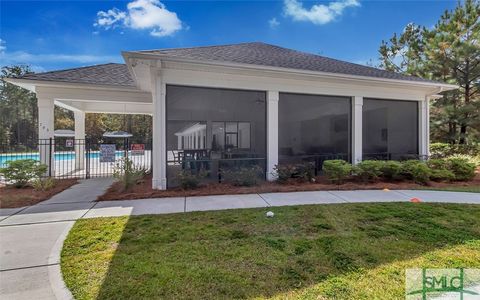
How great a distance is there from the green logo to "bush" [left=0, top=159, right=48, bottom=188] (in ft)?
31.0

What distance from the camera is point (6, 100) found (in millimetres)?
32000

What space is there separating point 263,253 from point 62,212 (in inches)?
175

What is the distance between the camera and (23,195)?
21.2 feet

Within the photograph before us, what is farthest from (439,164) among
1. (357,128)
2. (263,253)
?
(263,253)

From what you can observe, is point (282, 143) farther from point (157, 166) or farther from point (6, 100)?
point (6, 100)

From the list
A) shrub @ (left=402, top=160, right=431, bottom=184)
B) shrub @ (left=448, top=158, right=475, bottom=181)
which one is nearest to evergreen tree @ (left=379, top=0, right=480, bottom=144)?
shrub @ (left=448, top=158, right=475, bottom=181)

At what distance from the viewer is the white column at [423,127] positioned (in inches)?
405

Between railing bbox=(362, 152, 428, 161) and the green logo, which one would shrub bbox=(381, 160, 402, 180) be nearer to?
railing bbox=(362, 152, 428, 161)

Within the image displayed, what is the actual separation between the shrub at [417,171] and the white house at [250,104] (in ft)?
5.41

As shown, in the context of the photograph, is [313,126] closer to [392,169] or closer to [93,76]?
[392,169]

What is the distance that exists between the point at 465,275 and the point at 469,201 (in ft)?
14.6

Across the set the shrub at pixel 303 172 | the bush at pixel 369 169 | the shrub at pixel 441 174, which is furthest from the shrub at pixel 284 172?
the shrub at pixel 441 174

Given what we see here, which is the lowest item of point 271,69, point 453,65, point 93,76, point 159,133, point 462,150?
point 462,150

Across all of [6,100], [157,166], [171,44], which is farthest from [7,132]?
[157,166]
